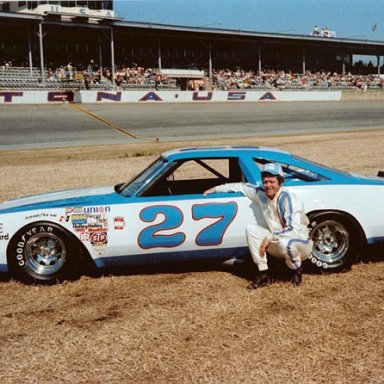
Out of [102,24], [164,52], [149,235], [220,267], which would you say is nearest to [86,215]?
[149,235]

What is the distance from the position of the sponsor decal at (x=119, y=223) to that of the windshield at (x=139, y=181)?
0.27 metres

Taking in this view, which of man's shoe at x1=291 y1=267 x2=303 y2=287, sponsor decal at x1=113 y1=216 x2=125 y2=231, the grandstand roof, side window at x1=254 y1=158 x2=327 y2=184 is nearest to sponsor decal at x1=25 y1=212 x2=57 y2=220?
sponsor decal at x1=113 y1=216 x2=125 y2=231

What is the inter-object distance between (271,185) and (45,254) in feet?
7.33

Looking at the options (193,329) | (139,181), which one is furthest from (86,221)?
(193,329)

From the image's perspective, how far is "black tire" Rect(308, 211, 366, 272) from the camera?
551 cm

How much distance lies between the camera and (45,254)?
5480 mm

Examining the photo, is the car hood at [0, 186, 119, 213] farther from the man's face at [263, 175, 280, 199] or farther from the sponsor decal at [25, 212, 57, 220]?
the man's face at [263, 175, 280, 199]

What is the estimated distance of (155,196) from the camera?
217 inches

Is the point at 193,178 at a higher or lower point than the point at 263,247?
higher

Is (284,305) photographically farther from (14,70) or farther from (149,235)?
(14,70)

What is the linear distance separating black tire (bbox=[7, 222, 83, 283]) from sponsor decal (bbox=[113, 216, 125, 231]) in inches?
15.4

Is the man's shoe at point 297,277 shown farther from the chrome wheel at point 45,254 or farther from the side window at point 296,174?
the chrome wheel at point 45,254

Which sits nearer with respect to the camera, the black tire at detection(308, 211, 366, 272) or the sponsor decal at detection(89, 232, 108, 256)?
the sponsor decal at detection(89, 232, 108, 256)

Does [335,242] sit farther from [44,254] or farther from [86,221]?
[44,254]
